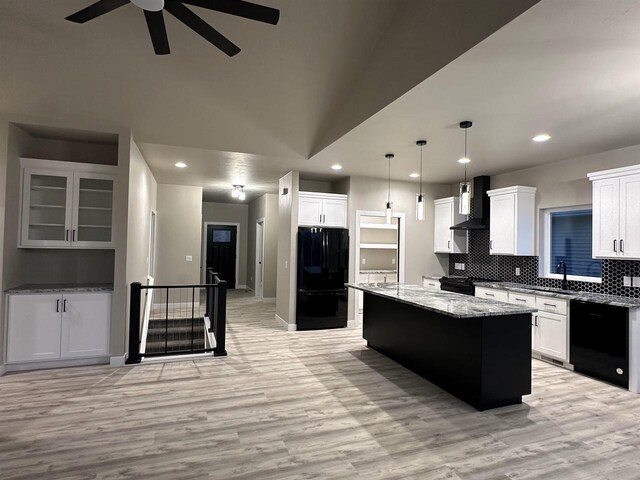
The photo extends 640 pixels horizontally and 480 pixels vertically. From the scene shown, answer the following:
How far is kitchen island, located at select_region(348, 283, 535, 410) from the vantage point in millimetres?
3061

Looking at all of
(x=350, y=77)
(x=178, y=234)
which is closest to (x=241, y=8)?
(x=350, y=77)

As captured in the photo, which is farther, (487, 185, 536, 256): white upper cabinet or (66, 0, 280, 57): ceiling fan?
(487, 185, 536, 256): white upper cabinet

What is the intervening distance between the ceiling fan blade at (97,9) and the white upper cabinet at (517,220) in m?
5.11

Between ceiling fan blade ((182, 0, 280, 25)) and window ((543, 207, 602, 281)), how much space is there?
466cm

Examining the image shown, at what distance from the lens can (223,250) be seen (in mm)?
10711

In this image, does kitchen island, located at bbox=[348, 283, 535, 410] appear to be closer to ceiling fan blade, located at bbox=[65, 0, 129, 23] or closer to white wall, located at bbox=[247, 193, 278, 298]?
ceiling fan blade, located at bbox=[65, 0, 129, 23]

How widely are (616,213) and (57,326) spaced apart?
20.6 ft

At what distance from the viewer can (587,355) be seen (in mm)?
3941

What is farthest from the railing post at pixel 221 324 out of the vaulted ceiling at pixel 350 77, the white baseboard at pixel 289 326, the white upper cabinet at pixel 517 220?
the white upper cabinet at pixel 517 220

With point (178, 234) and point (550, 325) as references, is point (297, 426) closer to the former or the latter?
point (550, 325)

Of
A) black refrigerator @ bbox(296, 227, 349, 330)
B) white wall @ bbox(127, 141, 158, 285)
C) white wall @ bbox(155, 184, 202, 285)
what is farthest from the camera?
white wall @ bbox(155, 184, 202, 285)

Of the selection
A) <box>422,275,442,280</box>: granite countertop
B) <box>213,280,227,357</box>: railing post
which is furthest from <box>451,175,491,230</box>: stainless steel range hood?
<box>213,280,227,357</box>: railing post

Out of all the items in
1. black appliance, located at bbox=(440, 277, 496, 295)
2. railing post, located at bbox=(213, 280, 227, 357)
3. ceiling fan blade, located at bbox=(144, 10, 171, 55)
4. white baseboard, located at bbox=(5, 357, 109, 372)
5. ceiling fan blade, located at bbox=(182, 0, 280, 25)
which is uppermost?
ceiling fan blade, located at bbox=(182, 0, 280, 25)

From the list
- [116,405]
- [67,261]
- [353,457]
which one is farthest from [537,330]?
[67,261]
